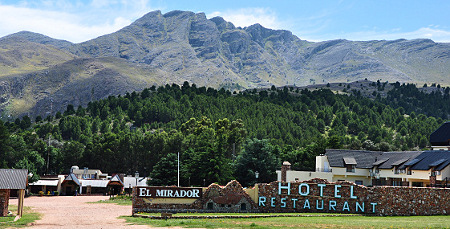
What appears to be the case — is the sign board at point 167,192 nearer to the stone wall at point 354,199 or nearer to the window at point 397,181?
the stone wall at point 354,199

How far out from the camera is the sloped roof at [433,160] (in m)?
58.3

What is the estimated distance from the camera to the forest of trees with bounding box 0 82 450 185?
77.1 m

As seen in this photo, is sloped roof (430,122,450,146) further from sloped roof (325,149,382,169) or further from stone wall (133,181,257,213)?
stone wall (133,181,257,213)

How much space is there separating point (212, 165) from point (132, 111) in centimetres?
11254

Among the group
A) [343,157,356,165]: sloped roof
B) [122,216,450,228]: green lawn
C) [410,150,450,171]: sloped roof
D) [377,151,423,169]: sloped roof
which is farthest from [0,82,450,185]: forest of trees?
[122,216,450,228]: green lawn

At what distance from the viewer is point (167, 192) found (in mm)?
41438

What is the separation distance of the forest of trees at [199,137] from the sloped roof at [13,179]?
34155 mm

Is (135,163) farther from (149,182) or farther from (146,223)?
(146,223)

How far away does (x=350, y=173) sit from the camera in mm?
71375

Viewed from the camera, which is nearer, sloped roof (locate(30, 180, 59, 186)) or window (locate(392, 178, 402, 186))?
window (locate(392, 178, 402, 186))

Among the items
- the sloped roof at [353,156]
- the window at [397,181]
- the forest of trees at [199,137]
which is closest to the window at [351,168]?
the sloped roof at [353,156]

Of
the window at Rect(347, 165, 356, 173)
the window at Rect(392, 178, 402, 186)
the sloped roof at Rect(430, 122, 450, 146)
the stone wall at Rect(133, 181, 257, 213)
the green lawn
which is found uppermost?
the sloped roof at Rect(430, 122, 450, 146)

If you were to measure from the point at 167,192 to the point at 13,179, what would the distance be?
1309cm

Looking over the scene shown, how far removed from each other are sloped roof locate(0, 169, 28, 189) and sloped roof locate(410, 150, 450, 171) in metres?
46.8
